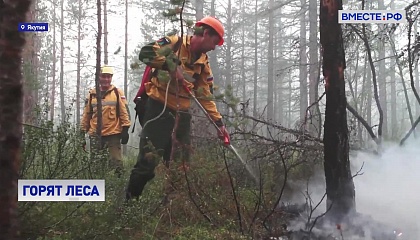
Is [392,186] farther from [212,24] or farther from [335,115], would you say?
[212,24]

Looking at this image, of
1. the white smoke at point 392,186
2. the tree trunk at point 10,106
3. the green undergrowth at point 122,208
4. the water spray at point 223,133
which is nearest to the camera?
the tree trunk at point 10,106

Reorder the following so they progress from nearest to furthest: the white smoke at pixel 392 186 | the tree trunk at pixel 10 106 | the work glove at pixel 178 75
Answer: the tree trunk at pixel 10 106, the work glove at pixel 178 75, the white smoke at pixel 392 186

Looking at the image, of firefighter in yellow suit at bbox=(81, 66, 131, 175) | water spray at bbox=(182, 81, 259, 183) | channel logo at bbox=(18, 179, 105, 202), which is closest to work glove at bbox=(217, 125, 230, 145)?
water spray at bbox=(182, 81, 259, 183)

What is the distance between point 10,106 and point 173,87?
216 centimetres

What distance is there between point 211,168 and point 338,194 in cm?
120

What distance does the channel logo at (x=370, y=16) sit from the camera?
3908mm

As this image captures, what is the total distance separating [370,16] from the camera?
432cm

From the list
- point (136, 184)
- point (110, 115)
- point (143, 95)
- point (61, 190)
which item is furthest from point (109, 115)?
point (61, 190)

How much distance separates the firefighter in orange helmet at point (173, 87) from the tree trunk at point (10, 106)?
1852mm

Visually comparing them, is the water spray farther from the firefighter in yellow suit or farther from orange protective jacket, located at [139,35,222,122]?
the firefighter in yellow suit

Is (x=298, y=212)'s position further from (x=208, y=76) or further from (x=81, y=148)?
(x=81, y=148)

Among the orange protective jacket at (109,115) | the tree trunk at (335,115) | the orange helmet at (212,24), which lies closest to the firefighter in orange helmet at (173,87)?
the orange helmet at (212,24)

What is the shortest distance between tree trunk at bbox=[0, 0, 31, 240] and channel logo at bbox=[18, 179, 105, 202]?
4.77 feet

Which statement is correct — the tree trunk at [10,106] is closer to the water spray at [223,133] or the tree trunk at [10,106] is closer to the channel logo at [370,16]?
the water spray at [223,133]
